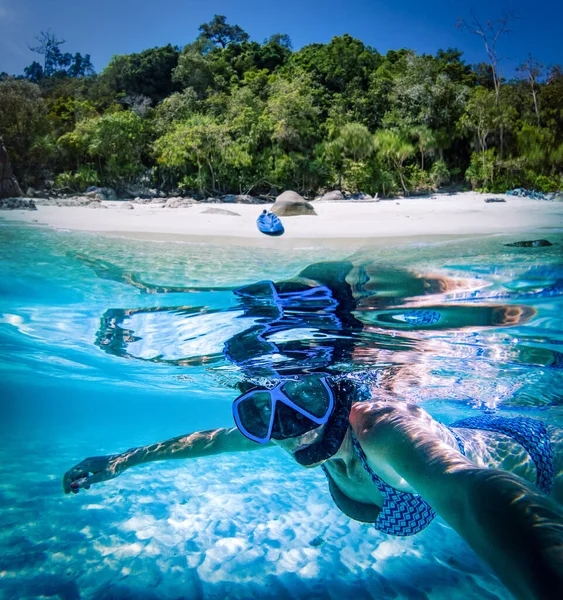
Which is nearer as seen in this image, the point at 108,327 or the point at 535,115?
the point at 535,115

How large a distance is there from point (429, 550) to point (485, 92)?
853 cm

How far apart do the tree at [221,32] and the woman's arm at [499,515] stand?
6.83m

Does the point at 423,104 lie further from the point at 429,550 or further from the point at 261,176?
the point at 429,550

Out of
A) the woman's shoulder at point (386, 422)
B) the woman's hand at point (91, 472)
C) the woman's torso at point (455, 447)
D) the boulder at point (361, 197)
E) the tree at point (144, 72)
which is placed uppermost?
the tree at point (144, 72)

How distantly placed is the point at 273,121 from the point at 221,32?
5.99ft

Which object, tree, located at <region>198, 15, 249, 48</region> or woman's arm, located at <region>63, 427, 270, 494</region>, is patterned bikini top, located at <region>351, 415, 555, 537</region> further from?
tree, located at <region>198, 15, 249, 48</region>

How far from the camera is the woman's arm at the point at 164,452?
14.2 ft

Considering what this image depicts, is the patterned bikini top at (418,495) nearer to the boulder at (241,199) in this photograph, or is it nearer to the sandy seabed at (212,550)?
the sandy seabed at (212,550)

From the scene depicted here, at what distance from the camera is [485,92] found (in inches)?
309

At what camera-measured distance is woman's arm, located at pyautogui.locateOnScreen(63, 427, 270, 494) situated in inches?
171

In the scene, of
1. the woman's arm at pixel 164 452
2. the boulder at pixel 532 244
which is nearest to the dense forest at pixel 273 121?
the boulder at pixel 532 244

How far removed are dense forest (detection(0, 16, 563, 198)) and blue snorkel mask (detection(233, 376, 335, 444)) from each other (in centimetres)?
574

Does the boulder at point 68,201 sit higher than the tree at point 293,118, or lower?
lower

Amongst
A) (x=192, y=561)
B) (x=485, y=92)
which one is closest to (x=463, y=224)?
(x=485, y=92)
